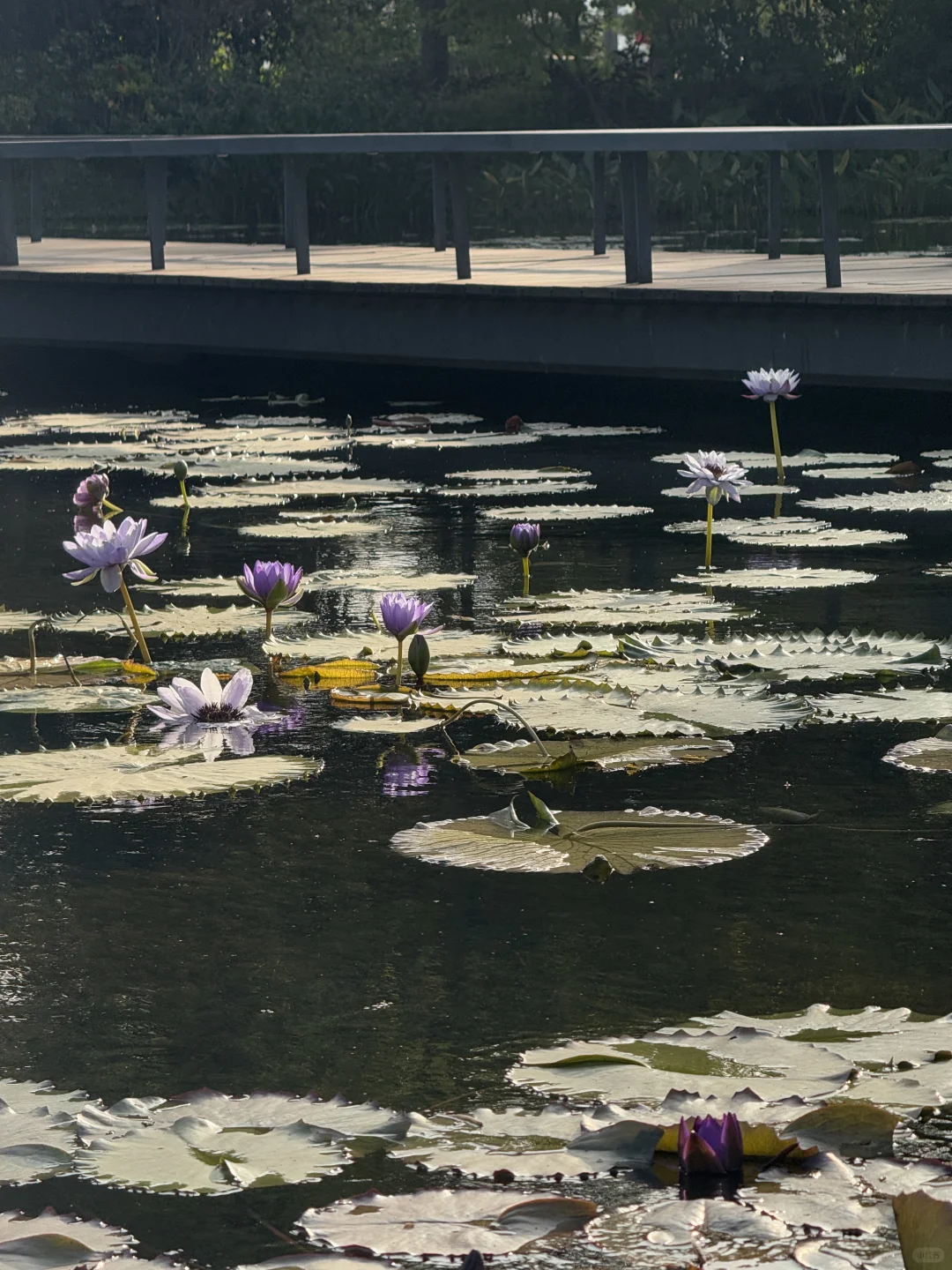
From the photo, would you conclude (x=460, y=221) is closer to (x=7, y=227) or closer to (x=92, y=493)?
(x=7, y=227)

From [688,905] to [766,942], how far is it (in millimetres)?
155

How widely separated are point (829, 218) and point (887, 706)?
4.69 meters

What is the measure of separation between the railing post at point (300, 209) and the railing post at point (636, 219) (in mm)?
1865

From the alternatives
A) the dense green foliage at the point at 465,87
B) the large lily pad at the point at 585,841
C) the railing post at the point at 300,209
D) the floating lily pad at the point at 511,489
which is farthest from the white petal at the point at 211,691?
the dense green foliage at the point at 465,87

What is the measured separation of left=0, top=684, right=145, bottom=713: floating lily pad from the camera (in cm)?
336

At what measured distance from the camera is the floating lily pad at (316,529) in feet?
17.3

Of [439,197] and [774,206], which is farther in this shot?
[439,197]

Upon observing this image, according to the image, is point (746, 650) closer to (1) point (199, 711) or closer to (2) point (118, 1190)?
(1) point (199, 711)

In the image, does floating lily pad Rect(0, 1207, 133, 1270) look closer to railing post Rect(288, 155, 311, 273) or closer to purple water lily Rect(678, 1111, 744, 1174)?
purple water lily Rect(678, 1111, 744, 1174)

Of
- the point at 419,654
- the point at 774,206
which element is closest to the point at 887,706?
the point at 419,654

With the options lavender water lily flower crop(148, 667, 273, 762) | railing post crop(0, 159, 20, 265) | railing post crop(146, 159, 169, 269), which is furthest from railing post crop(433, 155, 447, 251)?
lavender water lily flower crop(148, 667, 273, 762)

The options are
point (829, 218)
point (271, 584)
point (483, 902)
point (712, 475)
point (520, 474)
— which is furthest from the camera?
point (829, 218)

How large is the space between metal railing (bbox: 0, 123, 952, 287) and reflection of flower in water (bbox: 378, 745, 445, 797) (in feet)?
15.2

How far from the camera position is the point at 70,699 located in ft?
11.2
